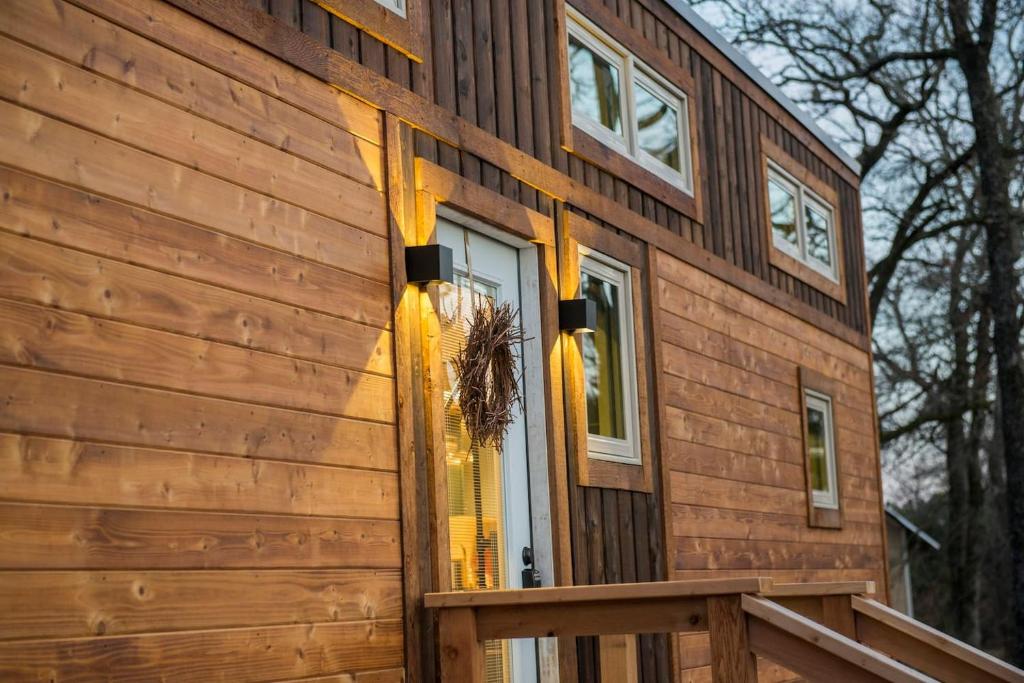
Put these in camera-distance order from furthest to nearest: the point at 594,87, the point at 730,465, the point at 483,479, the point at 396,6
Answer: the point at 730,465
the point at 594,87
the point at 483,479
the point at 396,6

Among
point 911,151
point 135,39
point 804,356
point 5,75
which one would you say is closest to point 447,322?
point 135,39

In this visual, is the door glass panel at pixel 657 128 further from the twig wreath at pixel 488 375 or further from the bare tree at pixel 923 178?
the bare tree at pixel 923 178

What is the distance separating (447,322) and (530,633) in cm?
125

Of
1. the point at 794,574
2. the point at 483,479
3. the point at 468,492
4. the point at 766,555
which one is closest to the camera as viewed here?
the point at 468,492

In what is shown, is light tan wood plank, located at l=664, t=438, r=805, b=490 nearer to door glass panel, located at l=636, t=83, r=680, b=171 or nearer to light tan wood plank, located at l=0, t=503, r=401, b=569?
door glass panel, located at l=636, t=83, r=680, b=171

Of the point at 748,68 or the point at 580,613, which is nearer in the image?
the point at 580,613

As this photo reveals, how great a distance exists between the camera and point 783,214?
858 centimetres

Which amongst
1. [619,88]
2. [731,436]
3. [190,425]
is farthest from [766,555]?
[190,425]

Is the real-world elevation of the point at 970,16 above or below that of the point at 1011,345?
above

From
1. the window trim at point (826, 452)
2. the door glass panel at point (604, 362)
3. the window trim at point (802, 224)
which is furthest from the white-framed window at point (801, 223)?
the door glass panel at point (604, 362)

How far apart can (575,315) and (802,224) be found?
13.2ft

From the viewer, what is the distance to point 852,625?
5.22 metres

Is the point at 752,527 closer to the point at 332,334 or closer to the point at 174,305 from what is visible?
the point at 332,334

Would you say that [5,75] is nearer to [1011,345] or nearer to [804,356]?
[804,356]
